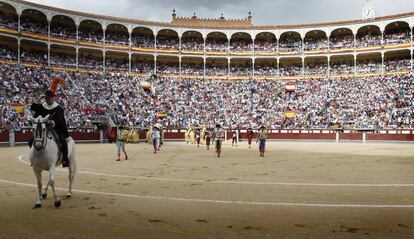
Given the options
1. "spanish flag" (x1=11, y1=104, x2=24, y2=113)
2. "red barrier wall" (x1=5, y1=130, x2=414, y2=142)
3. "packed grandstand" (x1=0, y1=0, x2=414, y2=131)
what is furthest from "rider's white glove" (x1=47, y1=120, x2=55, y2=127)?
"spanish flag" (x1=11, y1=104, x2=24, y2=113)

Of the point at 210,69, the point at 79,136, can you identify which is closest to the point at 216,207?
the point at 79,136

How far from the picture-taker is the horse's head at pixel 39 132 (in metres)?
6.86

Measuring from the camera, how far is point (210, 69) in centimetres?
5528

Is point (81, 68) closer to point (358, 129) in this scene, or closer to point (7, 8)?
point (7, 8)

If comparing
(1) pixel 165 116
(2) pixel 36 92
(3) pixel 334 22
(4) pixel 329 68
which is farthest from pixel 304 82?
(2) pixel 36 92

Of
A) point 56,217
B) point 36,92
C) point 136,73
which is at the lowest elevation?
point 56,217

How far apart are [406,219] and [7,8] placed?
46.9 meters

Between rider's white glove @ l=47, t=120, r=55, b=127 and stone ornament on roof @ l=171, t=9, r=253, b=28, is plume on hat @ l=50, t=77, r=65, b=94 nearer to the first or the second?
stone ornament on roof @ l=171, t=9, r=253, b=28

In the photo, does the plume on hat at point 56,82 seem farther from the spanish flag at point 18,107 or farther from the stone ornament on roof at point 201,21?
the stone ornament on roof at point 201,21

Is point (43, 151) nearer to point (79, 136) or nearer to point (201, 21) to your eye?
point (79, 136)

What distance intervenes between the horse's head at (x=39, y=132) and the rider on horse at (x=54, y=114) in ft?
0.84

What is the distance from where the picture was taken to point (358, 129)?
39.7m

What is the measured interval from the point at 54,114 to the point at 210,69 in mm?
48353

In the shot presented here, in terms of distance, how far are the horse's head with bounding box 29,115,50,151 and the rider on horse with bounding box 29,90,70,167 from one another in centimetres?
26
